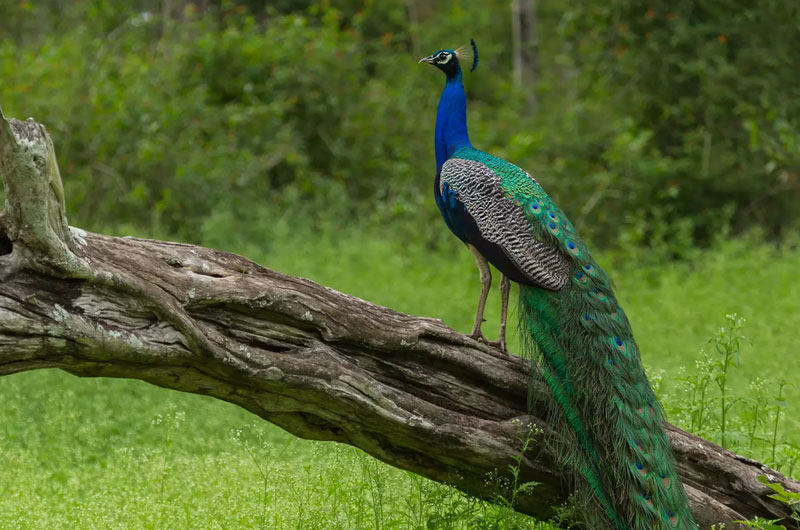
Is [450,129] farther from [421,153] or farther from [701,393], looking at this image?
[421,153]

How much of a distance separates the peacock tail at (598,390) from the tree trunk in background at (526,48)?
12.5 meters

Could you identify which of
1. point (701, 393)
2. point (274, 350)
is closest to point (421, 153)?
point (701, 393)

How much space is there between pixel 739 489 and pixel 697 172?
8.06 metres

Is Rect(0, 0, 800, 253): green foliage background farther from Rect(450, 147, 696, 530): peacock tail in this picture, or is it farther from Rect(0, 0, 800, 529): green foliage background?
Rect(450, 147, 696, 530): peacock tail

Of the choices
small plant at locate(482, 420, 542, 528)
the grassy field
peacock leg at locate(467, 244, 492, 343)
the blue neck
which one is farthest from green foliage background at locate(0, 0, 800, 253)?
small plant at locate(482, 420, 542, 528)

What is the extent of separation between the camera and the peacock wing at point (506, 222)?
14.0 feet

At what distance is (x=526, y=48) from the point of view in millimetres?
16844

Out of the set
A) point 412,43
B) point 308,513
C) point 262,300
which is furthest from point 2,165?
point 412,43

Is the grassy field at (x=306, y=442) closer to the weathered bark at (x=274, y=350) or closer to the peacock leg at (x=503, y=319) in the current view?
the weathered bark at (x=274, y=350)

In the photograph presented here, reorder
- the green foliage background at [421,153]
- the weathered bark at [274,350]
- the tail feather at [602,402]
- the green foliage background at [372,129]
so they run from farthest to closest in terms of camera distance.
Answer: the green foliage background at [372,129] → the green foliage background at [421,153] → the tail feather at [602,402] → the weathered bark at [274,350]

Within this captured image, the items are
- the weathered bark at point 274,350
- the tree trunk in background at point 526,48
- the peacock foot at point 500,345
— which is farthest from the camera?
the tree trunk in background at point 526,48

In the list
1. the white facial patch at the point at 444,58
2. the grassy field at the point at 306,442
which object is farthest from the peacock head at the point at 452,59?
the grassy field at the point at 306,442

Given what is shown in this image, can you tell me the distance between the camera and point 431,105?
15125 mm

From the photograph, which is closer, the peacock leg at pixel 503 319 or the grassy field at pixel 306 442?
the peacock leg at pixel 503 319
